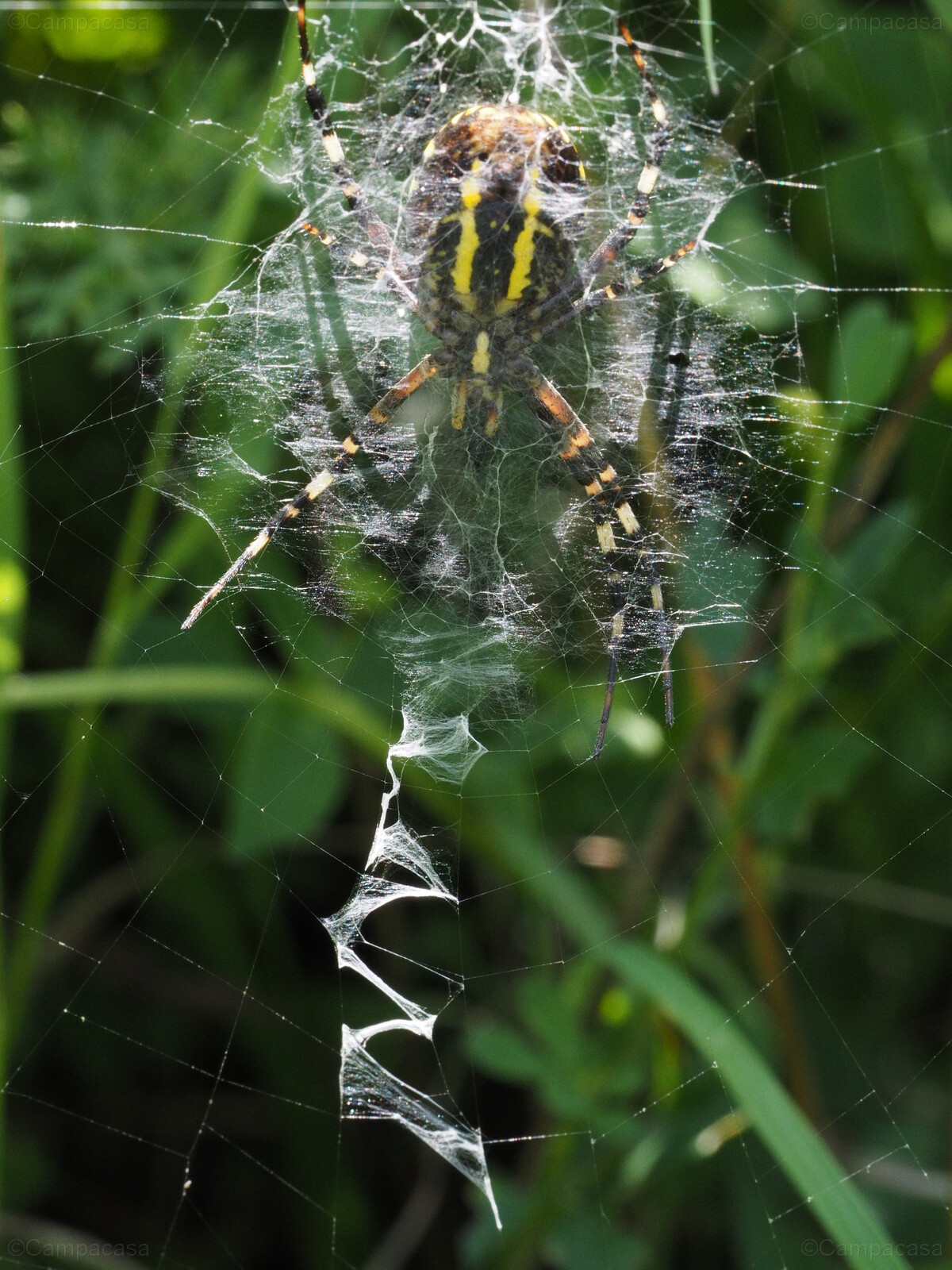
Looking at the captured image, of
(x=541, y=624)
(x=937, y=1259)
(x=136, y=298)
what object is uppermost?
(x=136, y=298)

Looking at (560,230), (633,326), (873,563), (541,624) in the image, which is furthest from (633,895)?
(560,230)

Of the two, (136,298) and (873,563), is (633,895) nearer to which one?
(873,563)

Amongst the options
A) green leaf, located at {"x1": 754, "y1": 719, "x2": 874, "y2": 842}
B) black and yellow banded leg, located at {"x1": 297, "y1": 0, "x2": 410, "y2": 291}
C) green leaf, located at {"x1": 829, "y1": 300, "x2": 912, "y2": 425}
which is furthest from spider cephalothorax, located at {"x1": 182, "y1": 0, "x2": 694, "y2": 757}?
green leaf, located at {"x1": 829, "y1": 300, "x2": 912, "y2": 425}

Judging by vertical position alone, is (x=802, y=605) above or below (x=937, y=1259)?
above

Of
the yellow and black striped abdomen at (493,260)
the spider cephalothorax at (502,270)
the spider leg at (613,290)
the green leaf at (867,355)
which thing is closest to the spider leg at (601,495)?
the spider cephalothorax at (502,270)

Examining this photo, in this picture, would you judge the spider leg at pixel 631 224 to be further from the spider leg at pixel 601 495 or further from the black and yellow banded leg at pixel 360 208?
the black and yellow banded leg at pixel 360 208

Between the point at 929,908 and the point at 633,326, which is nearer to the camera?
the point at 633,326
